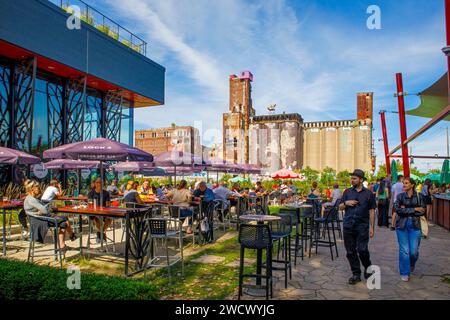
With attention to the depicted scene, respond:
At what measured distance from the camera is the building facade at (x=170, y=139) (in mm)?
88375

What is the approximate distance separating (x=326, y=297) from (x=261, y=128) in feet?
192

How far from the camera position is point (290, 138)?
60750 mm

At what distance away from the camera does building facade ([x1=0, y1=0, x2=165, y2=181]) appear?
54.9 ft

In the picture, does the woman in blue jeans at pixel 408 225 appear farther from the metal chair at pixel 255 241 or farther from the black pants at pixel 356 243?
the metal chair at pixel 255 241

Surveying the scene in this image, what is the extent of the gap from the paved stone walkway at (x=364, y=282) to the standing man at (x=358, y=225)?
353 millimetres

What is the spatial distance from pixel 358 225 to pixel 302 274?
4.68 feet

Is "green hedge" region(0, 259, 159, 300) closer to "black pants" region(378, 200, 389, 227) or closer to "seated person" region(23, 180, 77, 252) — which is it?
"seated person" region(23, 180, 77, 252)

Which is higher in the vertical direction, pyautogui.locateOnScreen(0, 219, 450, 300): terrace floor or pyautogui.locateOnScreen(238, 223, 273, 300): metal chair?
pyautogui.locateOnScreen(238, 223, 273, 300): metal chair

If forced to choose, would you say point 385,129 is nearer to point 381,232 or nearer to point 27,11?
point 381,232

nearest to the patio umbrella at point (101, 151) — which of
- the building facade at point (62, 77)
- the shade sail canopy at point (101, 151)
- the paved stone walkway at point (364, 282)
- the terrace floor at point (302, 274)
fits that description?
the shade sail canopy at point (101, 151)

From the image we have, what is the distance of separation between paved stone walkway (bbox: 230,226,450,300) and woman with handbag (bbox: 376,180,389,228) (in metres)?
4.00

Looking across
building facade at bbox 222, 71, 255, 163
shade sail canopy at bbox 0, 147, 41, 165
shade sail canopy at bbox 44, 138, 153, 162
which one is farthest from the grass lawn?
building facade at bbox 222, 71, 255, 163

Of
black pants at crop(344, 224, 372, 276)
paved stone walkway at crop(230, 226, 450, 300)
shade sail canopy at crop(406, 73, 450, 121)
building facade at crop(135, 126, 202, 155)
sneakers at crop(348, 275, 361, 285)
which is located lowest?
paved stone walkway at crop(230, 226, 450, 300)

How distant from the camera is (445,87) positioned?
1008 cm
